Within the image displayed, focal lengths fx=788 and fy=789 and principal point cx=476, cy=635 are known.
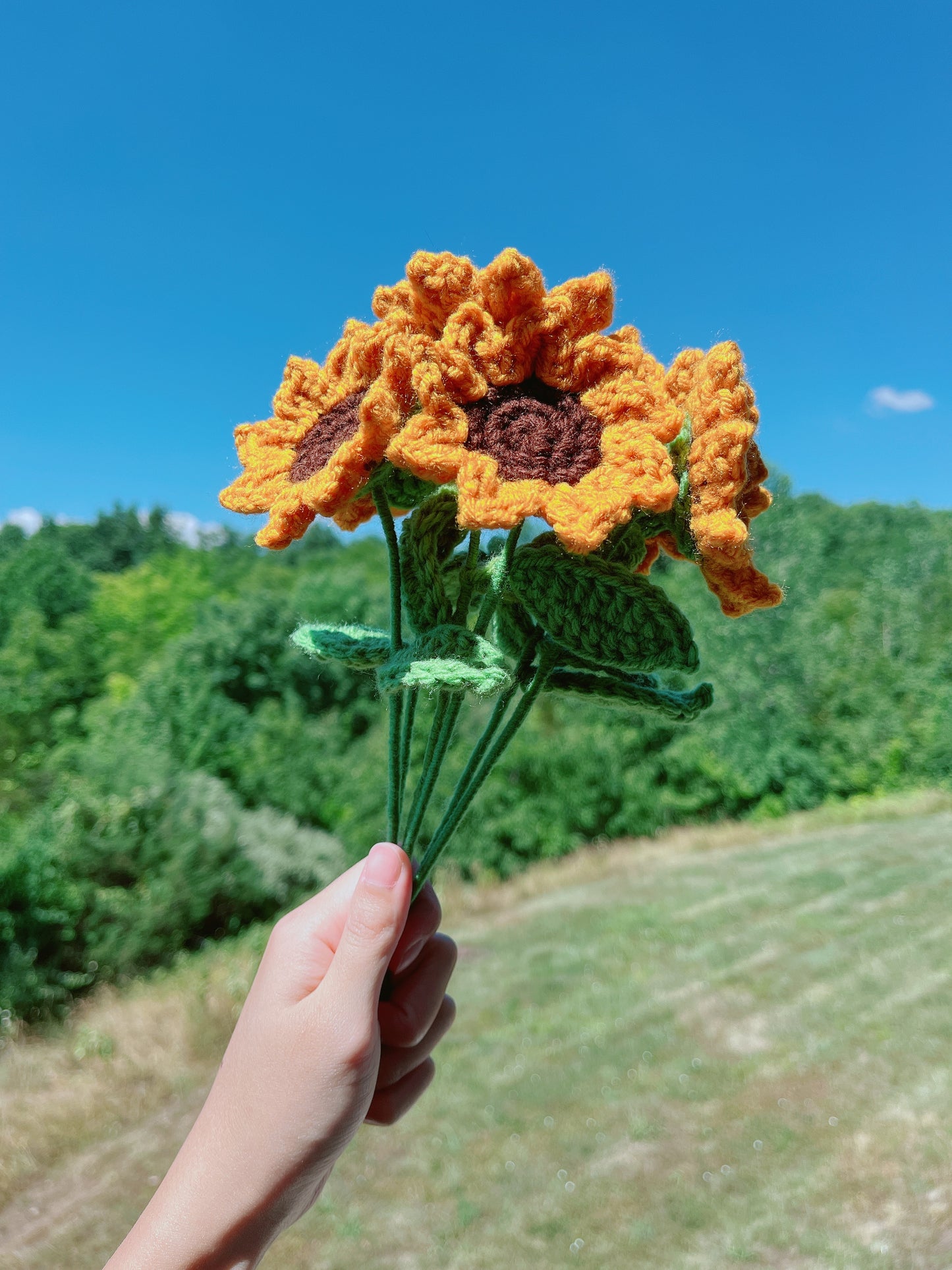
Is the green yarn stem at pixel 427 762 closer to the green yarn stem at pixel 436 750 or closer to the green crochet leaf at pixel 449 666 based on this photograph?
the green yarn stem at pixel 436 750

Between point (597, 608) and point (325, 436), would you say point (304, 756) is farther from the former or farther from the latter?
point (597, 608)

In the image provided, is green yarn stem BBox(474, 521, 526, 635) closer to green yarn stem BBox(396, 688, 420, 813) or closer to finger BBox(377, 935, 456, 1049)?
green yarn stem BBox(396, 688, 420, 813)

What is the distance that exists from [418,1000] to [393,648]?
2.18ft

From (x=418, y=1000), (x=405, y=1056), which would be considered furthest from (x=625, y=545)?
(x=405, y=1056)

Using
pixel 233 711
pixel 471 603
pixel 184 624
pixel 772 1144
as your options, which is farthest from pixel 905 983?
pixel 184 624

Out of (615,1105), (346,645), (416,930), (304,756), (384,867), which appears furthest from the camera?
(304,756)

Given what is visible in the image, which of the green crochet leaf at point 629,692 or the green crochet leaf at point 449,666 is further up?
the green crochet leaf at point 449,666

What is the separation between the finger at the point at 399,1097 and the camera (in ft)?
4.76

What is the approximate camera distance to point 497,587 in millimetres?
1202

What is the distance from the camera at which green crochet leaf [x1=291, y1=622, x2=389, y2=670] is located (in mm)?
1253

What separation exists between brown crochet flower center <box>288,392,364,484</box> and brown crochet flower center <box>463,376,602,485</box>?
178mm

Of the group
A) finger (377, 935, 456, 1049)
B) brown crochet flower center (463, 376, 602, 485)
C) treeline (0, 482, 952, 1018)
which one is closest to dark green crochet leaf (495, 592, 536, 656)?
brown crochet flower center (463, 376, 602, 485)

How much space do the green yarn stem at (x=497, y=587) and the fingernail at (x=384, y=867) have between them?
1.18 feet

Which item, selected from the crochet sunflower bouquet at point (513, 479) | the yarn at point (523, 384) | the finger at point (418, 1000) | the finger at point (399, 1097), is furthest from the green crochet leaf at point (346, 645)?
the finger at point (399, 1097)
